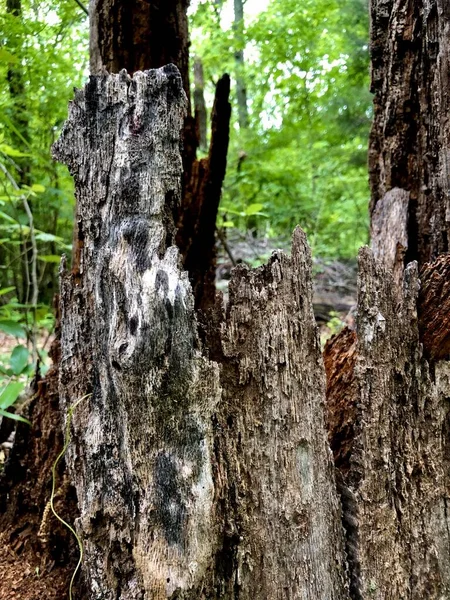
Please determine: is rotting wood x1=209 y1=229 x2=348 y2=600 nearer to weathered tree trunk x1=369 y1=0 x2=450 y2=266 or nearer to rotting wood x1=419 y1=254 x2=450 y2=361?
rotting wood x1=419 y1=254 x2=450 y2=361

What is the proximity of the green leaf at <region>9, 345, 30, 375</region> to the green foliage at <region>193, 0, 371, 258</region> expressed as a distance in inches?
138

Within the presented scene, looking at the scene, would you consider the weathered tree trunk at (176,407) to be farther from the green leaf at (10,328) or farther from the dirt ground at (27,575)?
the green leaf at (10,328)

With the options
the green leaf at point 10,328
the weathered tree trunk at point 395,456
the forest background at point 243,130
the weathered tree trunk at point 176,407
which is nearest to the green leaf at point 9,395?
the forest background at point 243,130

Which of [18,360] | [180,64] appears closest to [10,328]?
[18,360]

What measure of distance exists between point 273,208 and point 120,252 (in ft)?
21.6

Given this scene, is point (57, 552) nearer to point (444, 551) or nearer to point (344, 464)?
point (344, 464)

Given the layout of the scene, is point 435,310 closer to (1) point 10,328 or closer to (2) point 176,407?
(2) point 176,407

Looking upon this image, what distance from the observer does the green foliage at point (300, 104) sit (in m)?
5.91

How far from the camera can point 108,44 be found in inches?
80.8

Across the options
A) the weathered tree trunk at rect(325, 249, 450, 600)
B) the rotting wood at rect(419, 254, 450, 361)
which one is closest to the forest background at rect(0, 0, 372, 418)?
the weathered tree trunk at rect(325, 249, 450, 600)

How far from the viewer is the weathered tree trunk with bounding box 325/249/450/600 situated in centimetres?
126

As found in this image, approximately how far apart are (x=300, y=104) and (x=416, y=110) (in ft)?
17.9

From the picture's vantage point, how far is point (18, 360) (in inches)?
80.1

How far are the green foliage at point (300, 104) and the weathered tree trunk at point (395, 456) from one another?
4.08 metres
